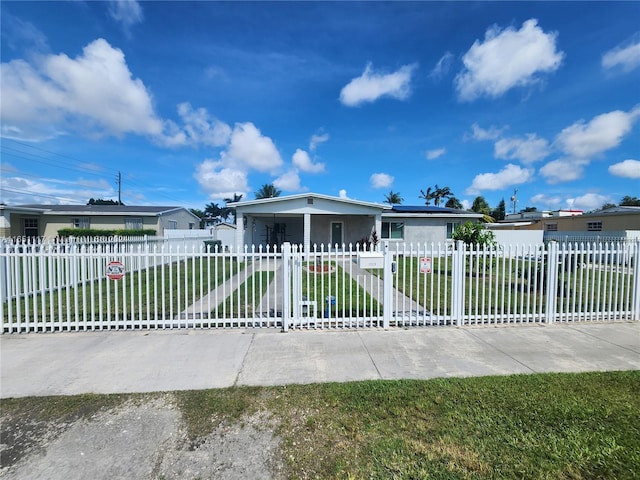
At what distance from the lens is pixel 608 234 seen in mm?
21844

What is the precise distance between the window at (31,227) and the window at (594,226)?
4337 cm

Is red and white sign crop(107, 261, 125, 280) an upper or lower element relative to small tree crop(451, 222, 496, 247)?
lower

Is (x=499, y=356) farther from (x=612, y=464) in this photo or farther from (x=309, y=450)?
(x=309, y=450)

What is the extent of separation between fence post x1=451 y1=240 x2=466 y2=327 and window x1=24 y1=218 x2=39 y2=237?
103 feet

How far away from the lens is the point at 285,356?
4734mm

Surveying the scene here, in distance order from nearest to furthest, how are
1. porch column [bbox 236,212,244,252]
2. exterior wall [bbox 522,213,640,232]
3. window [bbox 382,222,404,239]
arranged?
porch column [bbox 236,212,244,252] < window [bbox 382,222,404,239] < exterior wall [bbox 522,213,640,232]

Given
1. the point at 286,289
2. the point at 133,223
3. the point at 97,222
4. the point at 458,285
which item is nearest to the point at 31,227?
the point at 97,222

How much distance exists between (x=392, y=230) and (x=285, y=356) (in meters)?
17.9

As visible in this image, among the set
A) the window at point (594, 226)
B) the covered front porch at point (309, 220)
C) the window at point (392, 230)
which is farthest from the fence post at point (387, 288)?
the window at point (594, 226)

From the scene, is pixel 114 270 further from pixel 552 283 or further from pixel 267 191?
pixel 267 191

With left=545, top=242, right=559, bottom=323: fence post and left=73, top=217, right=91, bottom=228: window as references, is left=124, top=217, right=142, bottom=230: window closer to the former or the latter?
left=73, top=217, right=91, bottom=228: window

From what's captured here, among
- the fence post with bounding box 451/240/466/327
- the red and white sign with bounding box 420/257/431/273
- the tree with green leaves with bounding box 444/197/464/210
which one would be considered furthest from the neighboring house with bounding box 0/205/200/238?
the tree with green leaves with bounding box 444/197/464/210

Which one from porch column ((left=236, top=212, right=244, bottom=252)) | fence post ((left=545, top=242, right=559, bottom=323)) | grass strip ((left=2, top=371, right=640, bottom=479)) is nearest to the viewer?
grass strip ((left=2, top=371, right=640, bottom=479))

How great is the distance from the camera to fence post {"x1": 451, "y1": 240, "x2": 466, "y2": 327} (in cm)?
614
